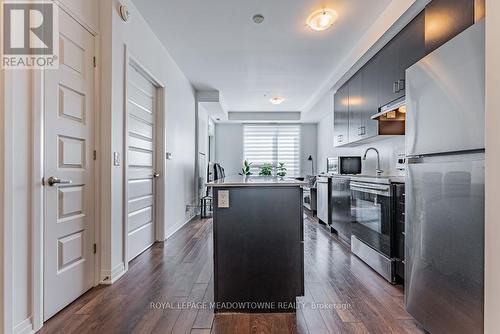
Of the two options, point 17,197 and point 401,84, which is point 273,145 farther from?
point 17,197

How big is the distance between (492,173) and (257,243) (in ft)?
4.54

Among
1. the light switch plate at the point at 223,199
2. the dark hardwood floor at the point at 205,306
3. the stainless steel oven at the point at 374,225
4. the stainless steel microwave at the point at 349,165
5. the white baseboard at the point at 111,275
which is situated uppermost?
the stainless steel microwave at the point at 349,165

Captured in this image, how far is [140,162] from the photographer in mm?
3178

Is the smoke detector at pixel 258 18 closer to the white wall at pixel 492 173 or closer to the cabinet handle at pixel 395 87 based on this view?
the cabinet handle at pixel 395 87

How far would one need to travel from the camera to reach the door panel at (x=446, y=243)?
123cm

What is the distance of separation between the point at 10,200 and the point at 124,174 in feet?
3.67

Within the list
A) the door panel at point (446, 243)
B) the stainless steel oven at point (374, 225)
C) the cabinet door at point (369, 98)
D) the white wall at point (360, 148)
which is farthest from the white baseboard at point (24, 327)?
the white wall at point (360, 148)

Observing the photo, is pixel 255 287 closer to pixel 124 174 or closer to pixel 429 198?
pixel 429 198

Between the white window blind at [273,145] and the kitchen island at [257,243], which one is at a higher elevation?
the white window blind at [273,145]

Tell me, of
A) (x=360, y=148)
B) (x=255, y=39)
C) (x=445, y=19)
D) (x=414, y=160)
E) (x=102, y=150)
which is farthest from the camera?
(x=360, y=148)

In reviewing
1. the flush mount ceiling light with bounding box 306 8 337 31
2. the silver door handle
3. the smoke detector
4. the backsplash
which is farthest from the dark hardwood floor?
the smoke detector

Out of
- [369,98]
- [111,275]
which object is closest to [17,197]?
[111,275]

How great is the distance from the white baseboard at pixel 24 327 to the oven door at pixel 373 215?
274cm

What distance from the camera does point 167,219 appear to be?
3881mm
